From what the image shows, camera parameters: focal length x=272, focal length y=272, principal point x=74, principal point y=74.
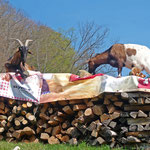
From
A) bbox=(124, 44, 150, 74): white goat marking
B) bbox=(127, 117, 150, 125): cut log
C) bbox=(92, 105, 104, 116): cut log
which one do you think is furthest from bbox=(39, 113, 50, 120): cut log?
bbox=(124, 44, 150, 74): white goat marking

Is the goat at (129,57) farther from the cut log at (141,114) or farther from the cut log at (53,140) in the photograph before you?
the cut log at (141,114)

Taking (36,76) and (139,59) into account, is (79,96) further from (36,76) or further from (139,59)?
(139,59)

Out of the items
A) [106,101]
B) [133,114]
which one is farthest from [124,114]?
Answer: [106,101]

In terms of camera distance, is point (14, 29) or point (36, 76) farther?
point (14, 29)

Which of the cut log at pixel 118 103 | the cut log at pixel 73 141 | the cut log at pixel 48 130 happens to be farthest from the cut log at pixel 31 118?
the cut log at pixel 118 103

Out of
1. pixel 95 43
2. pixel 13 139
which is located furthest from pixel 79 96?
pixel 95 43

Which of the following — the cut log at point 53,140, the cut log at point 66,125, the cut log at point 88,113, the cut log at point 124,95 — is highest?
the cut log at point 124,95

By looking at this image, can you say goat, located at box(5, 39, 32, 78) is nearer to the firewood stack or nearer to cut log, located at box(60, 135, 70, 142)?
the firewood stack

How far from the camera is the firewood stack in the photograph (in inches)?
190

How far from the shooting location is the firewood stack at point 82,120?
4816 millimetres

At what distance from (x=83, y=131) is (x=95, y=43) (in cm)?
1632

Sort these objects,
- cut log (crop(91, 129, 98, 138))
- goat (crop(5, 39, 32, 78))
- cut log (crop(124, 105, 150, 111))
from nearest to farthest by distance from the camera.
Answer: cut log (crop(124, 105, 150, 111))
cut log (crop(91, 129, 98, 138))
goat (crop(5, 39, 32, 78))

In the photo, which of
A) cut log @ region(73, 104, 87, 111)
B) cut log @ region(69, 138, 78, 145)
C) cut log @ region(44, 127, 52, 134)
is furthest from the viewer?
cut log @ region(44, 127, 52, 134)

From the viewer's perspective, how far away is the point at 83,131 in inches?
208
